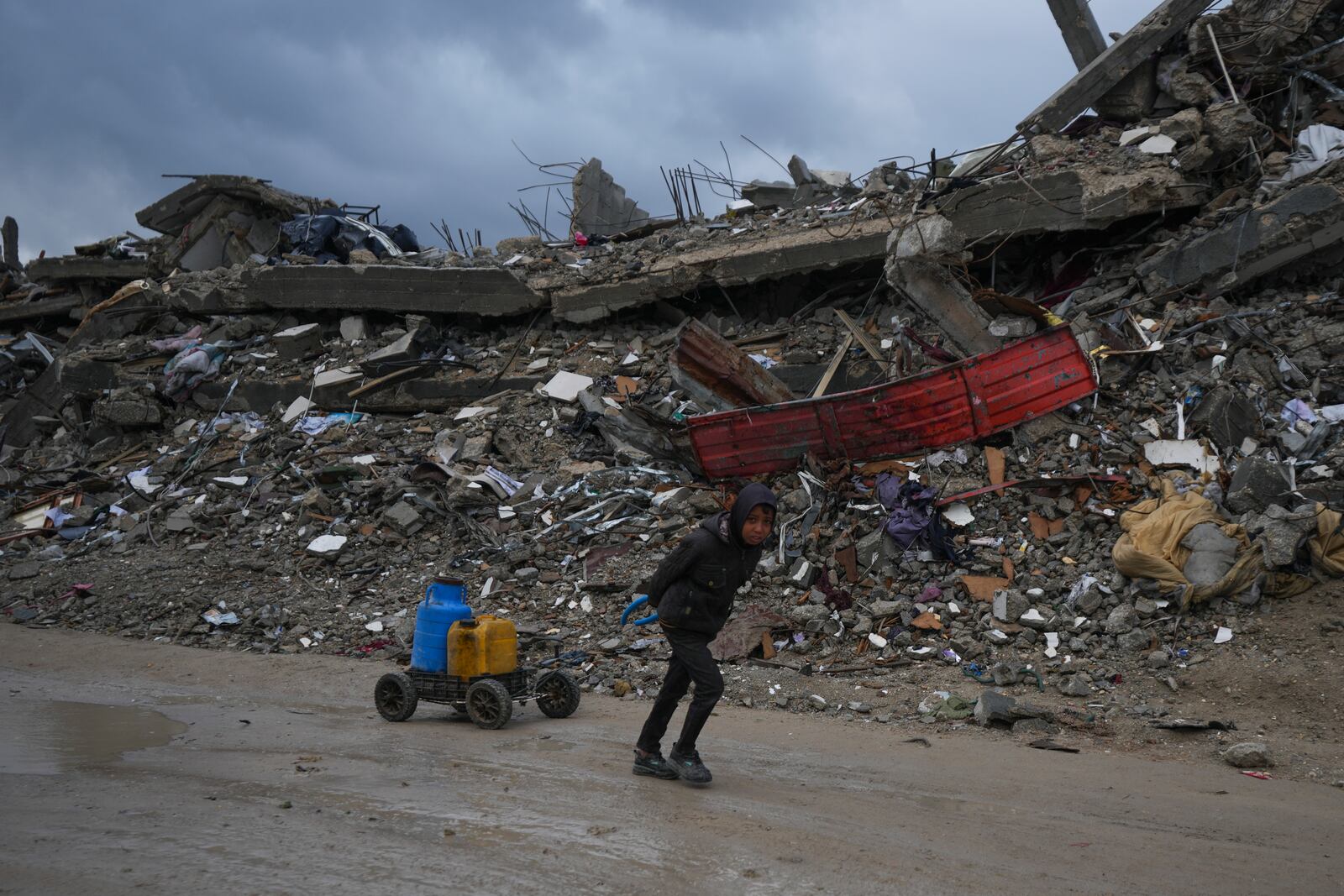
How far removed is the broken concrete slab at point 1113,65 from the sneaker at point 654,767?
10518 mm

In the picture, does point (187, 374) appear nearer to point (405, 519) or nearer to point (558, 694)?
point (405, 519)

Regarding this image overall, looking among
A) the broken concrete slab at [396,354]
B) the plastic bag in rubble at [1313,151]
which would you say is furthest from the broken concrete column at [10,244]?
the plastic bag in rubble at [1313,151]

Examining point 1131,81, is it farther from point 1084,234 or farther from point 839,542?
point 839,542

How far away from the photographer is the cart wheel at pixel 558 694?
6.38m

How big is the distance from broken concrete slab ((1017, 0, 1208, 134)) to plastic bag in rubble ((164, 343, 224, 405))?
12732mm

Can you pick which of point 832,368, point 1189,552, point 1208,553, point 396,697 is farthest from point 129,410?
point 1208,553

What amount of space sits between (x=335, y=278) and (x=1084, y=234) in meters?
11.3

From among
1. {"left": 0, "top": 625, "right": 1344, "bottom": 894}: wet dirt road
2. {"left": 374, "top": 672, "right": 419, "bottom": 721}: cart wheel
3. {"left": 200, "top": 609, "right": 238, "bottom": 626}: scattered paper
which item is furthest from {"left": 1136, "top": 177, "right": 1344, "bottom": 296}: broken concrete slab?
{"left": 200, "top": 609, "right": 238, "bottom": 626}: scattered paper

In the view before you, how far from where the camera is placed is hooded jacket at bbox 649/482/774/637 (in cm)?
447

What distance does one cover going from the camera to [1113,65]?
39.5 feet

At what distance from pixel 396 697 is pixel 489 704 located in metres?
0.71

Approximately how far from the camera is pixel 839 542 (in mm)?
8641

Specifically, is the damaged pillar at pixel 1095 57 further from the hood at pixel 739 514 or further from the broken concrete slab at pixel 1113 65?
the hood at pixel 739 514

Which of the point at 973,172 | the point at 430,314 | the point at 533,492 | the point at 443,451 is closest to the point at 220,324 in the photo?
the point at 430,314
